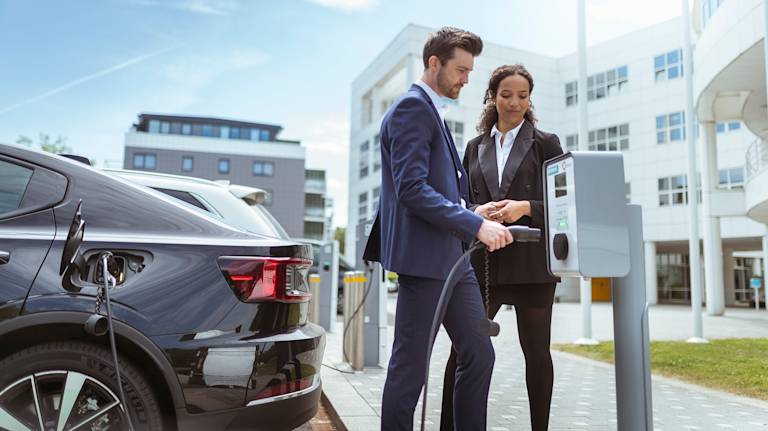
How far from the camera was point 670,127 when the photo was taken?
111 feet

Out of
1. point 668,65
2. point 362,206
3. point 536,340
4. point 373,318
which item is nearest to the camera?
point 536,340

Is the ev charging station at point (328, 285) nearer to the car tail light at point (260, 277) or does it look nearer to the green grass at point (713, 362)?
the green grass at point (713, 362)

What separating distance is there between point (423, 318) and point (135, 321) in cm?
109

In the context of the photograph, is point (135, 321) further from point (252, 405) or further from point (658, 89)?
point (658, 89)

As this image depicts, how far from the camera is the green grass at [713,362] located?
6715 millimetres

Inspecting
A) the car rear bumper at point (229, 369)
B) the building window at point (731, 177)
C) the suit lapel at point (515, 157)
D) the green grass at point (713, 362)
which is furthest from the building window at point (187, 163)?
the car rear bumper at point (229, 369)

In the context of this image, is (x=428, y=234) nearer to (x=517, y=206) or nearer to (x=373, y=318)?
(x=517, y=206)

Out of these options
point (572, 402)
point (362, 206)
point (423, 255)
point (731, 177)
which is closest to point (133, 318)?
point (423, 255)

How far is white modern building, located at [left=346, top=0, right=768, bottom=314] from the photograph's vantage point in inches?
961

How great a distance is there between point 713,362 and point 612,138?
98.1 feet

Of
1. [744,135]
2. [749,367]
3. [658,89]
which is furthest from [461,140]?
[749,367]

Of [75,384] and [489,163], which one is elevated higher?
[489,163]

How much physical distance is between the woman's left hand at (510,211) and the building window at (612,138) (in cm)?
3435

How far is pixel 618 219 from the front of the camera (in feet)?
8.30
